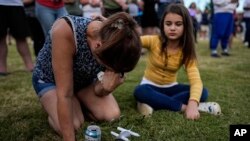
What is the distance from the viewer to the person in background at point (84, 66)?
2.06m

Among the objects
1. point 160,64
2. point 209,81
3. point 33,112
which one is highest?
point 160,64

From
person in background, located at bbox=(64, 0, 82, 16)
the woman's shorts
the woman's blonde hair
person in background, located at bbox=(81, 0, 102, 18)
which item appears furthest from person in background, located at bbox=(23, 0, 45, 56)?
the woman's blonde hair

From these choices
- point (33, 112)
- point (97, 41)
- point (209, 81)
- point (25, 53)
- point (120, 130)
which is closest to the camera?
point (97, 41)

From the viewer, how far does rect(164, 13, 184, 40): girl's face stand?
10.2 ft

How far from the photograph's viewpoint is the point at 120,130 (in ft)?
8.25

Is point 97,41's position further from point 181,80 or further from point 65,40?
point 181,80

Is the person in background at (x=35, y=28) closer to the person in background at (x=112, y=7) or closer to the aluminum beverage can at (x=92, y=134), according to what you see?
the person in background at (x=112, y=7)

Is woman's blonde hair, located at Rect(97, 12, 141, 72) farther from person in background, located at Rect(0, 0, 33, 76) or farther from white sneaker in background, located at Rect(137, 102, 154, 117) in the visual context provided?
person in background, located at Rect(0, 0, 33, 76)

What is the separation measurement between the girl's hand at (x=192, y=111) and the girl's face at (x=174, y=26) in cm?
58

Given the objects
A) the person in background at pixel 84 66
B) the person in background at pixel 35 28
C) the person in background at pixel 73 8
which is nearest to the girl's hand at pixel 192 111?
the person in background at pixel 84 66

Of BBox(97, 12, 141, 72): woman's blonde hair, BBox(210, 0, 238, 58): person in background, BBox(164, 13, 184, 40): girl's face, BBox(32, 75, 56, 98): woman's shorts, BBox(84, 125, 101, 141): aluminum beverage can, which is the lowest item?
BBox(210, 0, 238, 58): person in background

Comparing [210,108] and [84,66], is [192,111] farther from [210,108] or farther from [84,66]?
[84,66]

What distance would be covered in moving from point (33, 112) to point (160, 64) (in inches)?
44.3

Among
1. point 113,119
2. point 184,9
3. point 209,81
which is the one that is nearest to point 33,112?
point 113,119
